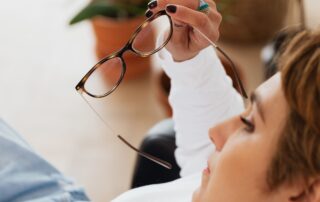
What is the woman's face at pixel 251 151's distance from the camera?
0.68 meters

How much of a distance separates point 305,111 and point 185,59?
39 cm

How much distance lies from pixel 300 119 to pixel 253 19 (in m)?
1.63

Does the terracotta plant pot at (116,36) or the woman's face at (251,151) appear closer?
the woman's face at (251,151)

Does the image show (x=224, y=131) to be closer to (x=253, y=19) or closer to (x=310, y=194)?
(x=310, y=194)

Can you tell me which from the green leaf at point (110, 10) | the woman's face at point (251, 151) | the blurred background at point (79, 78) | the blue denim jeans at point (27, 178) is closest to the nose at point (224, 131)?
the woman's face at point (251, 151)

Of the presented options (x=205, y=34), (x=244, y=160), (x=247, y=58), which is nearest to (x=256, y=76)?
(x=247, y=58)

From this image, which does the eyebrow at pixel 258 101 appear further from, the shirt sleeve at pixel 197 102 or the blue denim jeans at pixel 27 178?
the blue denim jeans at pixel 27 178

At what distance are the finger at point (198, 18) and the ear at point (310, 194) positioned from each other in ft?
1.07

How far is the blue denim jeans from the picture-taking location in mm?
900

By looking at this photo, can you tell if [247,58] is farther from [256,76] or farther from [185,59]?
[185,59]

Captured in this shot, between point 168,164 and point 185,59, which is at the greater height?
point 185,59

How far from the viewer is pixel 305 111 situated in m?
0.62

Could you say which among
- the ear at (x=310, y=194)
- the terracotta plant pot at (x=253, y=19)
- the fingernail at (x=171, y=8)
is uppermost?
the fingernail at (x=171, y=8)

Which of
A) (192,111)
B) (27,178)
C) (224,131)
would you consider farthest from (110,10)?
(224,131)
